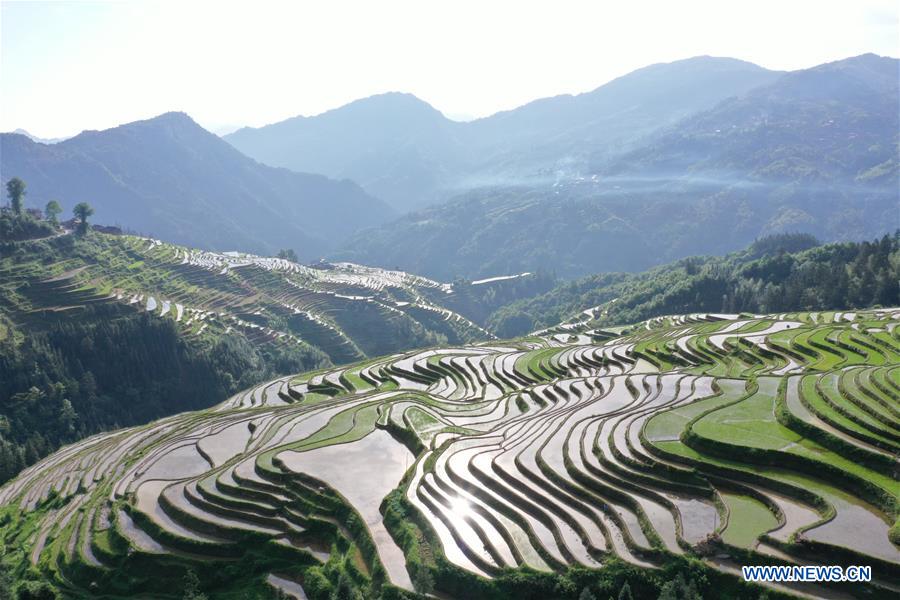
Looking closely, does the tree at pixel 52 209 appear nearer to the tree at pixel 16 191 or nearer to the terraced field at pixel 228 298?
the tree at pixel 16 191

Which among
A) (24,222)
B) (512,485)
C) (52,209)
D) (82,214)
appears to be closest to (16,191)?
(52,209)

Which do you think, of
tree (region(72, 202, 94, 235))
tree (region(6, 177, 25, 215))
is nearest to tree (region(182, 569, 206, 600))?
tree (region(72, 202, 94, 235))

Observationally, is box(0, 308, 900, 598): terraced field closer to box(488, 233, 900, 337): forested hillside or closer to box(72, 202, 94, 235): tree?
box(488, 233, 900, 337): forested hillside

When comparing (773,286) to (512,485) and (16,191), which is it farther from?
(16,191)

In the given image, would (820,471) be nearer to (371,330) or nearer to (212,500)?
(212,500)

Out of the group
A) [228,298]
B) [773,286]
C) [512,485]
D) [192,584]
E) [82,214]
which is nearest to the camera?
[192,584]

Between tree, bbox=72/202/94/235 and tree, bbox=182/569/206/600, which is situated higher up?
tree, bbox=72/202/94/235

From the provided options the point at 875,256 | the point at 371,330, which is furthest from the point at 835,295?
the point at 371,330
